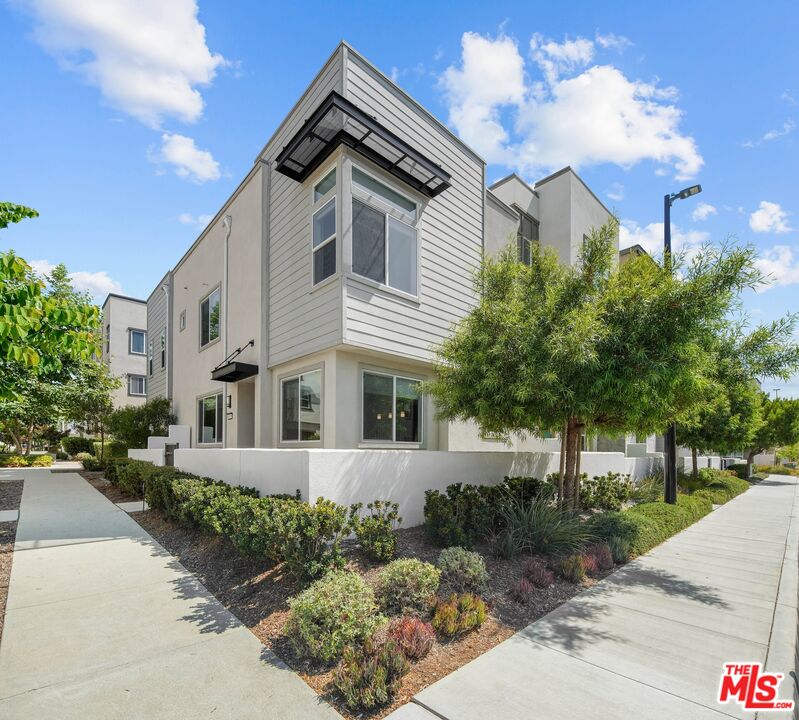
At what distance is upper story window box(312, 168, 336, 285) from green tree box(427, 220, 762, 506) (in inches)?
116

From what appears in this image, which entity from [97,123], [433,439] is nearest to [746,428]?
[433,439]

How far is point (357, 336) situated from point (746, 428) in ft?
49.7

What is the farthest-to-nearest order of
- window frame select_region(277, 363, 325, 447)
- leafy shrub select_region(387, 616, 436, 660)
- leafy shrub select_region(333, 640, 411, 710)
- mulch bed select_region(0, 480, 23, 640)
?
window frame select_region(277, 363, 325, 447) < mulch bed select_region(0, 480, 23, 640) < leafy shrub select_region(387, 616, 436, 660) < leafy shrub select_region(333, 640, 411, 710)

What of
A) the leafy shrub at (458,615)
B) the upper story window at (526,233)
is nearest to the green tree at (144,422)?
the upper story window at (526,233)

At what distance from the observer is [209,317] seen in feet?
47.1

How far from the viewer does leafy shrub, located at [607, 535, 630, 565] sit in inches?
257

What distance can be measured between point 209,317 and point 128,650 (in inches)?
462

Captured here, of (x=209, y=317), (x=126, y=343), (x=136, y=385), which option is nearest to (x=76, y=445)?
(x=136, y=385)

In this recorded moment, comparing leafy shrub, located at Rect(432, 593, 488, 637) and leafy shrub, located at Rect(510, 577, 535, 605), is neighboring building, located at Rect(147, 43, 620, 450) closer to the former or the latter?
leafy shrub, located at Rect(510, 577, 535, 605)

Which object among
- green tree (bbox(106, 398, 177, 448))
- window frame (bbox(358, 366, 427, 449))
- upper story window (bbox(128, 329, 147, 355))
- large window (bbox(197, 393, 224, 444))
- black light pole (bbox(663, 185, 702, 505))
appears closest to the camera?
window frame (bbox(358, 366, 427, 449))

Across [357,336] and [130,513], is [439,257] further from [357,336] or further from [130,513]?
[130,513]

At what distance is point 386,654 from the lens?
11.1 feet

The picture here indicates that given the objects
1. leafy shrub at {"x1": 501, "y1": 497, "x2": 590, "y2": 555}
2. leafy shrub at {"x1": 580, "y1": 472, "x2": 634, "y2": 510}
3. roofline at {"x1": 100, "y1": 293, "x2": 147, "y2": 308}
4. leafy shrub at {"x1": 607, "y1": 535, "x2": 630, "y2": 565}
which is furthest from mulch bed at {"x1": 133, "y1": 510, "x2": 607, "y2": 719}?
roofline at {"x1": 100, "y1": 293, "x2": 147, "y2": 308}

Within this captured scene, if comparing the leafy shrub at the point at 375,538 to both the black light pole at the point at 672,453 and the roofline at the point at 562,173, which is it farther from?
the roofline at the point at 562,173
